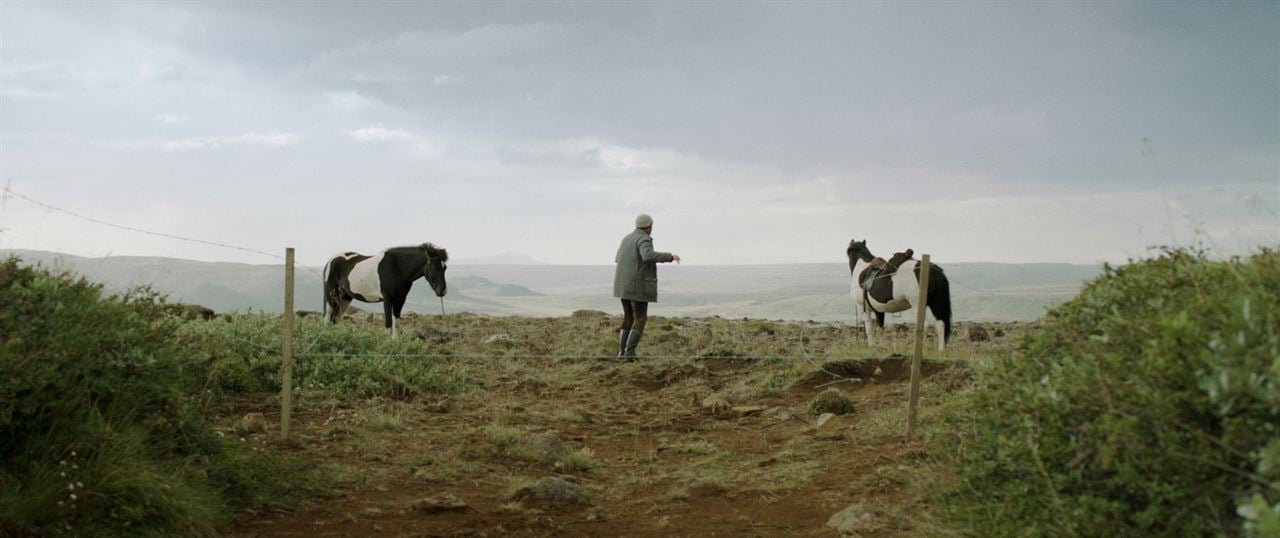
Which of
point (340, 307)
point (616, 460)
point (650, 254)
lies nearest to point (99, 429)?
point (616, 460)

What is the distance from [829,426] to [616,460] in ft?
6.57

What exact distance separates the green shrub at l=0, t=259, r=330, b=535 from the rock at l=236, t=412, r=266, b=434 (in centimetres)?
137

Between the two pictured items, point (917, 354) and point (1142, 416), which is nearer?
point (1142, 416)

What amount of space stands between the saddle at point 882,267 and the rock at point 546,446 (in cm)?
718

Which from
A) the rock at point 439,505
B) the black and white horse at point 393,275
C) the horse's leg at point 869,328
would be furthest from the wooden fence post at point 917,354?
the black and white horse at point 393,275

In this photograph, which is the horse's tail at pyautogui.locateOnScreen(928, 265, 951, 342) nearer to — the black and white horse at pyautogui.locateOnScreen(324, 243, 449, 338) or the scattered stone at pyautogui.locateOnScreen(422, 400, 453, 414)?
the scattered stone at pyautogui.locateOnScreen(422, 400, 453, 414)

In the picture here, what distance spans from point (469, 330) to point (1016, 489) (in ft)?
44.4

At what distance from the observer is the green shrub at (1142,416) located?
10.1ft

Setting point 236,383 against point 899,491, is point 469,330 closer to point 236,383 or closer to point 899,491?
point 236,383

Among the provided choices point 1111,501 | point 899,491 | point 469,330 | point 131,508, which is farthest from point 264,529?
point 469,330

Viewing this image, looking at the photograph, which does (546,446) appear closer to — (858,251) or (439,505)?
(439,505)

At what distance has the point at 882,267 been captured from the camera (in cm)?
1380

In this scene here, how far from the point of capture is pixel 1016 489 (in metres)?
4.12

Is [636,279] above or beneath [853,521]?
above
